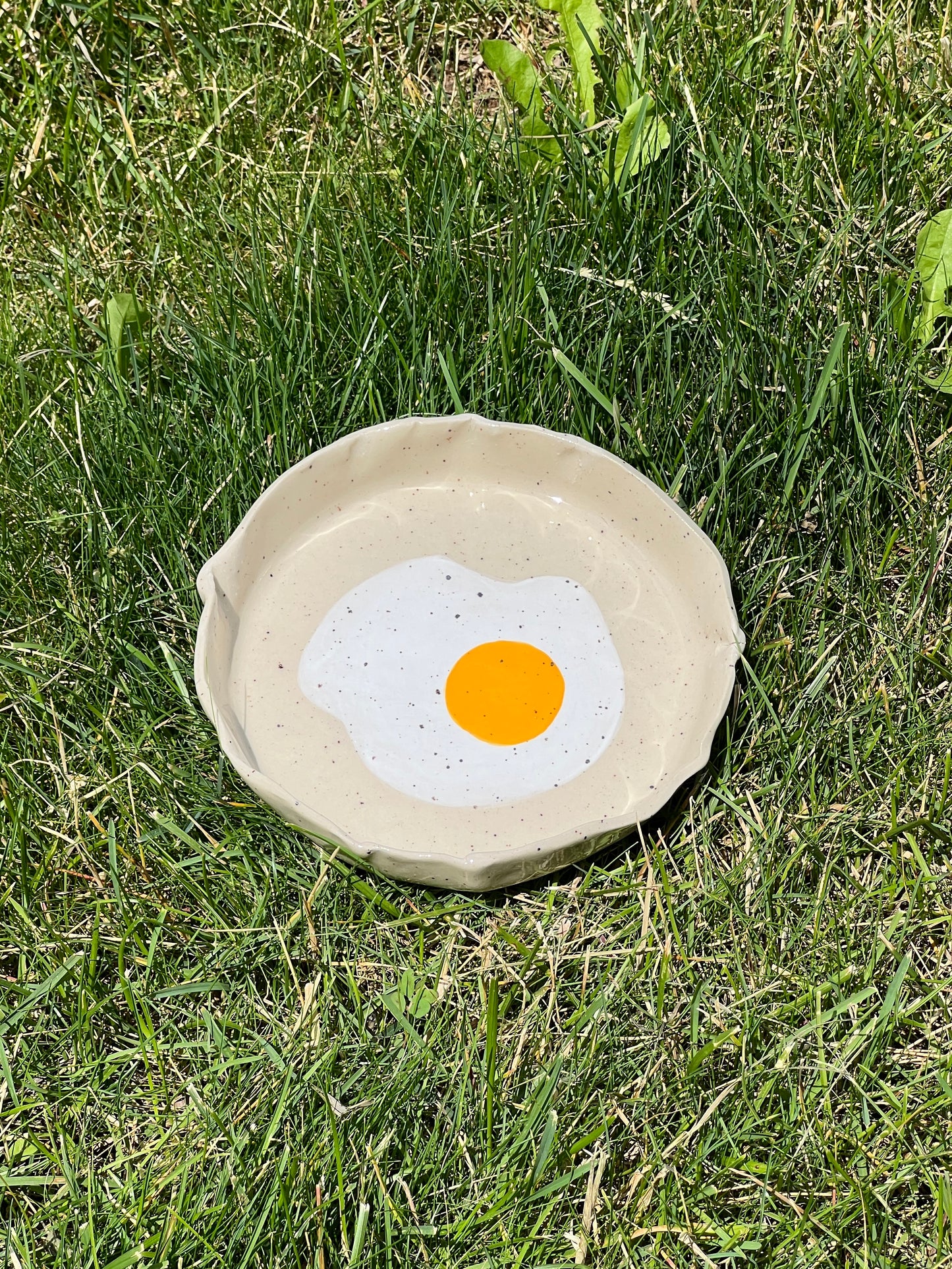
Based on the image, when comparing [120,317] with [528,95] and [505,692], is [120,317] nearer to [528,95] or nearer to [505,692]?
[528,95]

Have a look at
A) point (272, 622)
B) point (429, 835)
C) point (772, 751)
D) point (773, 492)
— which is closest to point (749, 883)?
point (772, 751)

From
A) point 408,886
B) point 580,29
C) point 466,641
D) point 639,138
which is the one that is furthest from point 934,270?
point 408,886

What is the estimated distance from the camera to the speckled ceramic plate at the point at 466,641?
2.21 m

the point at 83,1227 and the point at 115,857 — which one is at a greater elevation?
the point at 115,857

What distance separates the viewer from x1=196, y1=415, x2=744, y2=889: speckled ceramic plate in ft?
7.25

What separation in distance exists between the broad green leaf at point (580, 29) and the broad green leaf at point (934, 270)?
795 mm

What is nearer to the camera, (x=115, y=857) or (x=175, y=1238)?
(x=175, y=1238)

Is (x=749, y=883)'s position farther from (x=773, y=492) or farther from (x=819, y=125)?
(x=819, y=125)

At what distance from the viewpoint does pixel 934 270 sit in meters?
2.55

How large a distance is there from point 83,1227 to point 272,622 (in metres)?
1.10

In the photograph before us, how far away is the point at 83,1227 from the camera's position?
1.82 meters

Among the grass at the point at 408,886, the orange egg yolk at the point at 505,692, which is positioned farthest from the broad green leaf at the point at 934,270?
the orange egg yolk at the point at 505,692

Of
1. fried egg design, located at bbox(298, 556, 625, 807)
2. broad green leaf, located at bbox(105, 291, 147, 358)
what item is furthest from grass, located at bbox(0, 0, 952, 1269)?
fried egg design, located at bbox(298, 556, 625, 807)

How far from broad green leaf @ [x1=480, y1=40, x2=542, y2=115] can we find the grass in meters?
0.10
